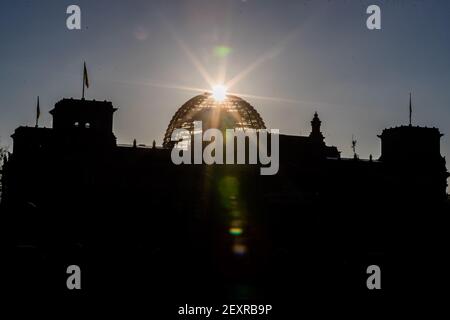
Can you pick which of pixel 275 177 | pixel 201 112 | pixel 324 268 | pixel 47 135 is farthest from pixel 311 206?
pixel 47 135

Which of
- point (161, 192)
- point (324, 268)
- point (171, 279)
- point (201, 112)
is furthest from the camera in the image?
point (201, 112)

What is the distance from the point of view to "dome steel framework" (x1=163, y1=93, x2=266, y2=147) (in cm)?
7938

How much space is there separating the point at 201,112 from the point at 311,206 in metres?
20.5

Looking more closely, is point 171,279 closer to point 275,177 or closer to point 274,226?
point 274,226

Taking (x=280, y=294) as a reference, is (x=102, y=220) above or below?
above

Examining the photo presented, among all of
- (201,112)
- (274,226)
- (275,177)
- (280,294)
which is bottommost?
(280,294)

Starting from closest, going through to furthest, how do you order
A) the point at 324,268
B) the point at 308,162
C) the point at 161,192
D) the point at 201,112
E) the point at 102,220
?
the point at 324,268 → the point at 102,220 → the point at 161,192 → the point at 308,162 → the point at 201,112

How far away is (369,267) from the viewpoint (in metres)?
52.7

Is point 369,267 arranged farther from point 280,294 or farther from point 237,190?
point 237,190

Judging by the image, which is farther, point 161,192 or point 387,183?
point 387,183

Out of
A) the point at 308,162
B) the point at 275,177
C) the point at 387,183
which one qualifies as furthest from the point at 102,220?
the point at 387,183

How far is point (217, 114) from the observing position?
79.4 metres

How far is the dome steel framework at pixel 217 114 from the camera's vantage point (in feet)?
260

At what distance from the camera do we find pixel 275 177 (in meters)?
69.3
